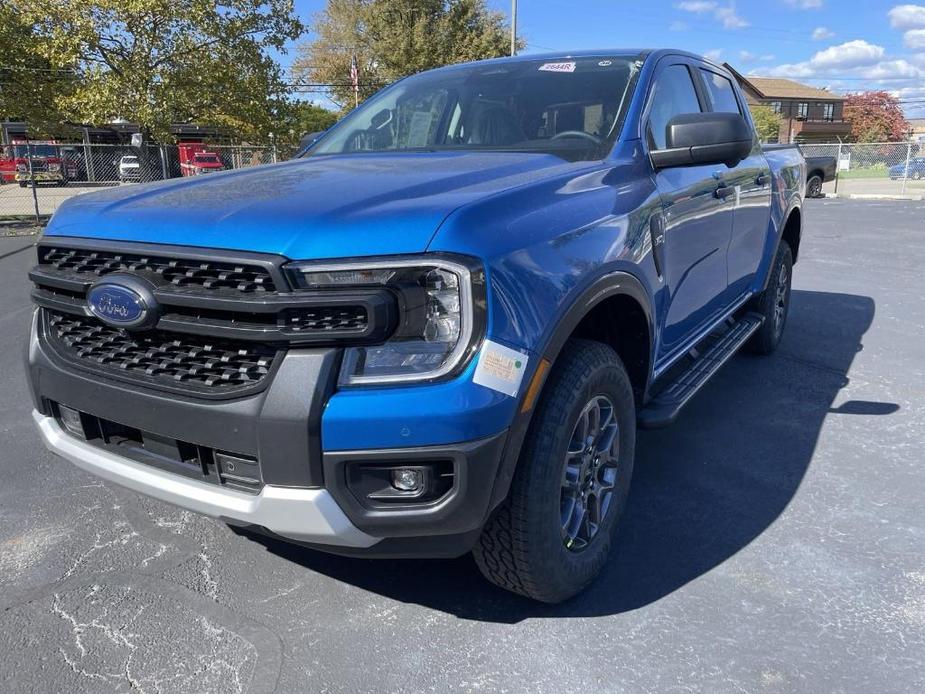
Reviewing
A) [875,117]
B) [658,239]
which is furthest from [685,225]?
[875,117]

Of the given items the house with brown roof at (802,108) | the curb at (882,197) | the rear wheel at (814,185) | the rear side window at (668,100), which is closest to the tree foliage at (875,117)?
the house with brown roof at (802,108)

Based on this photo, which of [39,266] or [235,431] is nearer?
[235,431]

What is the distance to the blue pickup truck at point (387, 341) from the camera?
73.7 inches

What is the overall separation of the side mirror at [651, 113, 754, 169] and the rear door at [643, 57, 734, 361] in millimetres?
97

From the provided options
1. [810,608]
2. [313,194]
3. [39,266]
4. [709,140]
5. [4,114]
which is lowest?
[810,608]

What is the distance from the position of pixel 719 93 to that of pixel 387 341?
136 inches

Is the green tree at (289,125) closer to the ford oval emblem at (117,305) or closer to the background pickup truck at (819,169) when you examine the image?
the background pickup truck at (819,169)

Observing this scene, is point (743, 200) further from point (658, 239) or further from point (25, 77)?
point (25, 77)

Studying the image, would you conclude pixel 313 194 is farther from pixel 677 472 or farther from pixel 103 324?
pixel 677 472

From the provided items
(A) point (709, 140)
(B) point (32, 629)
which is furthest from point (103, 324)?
(A) point (709, 140)

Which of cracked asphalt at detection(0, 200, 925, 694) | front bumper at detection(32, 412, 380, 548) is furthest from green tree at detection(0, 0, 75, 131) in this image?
front bumper at detection(32, 412, 380, 548)

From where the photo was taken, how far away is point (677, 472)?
3.59m

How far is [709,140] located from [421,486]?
1.82 m

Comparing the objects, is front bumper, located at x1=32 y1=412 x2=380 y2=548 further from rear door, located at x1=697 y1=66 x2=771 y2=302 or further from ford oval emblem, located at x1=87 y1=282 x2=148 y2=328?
rear door, located at x1=697 y1=66 x2=771 y2=302
